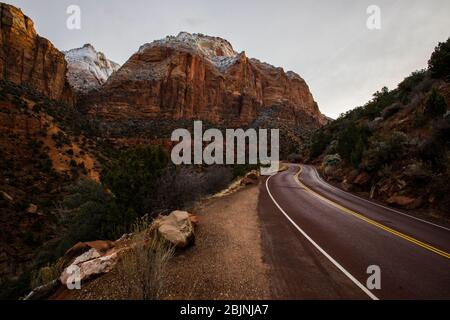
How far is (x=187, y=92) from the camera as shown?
2876 inches

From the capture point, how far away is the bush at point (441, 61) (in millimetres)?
14883

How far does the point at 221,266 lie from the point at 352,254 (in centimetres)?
315

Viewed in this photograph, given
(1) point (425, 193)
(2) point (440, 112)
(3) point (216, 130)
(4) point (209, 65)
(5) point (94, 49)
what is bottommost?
(1) point (425, 193)

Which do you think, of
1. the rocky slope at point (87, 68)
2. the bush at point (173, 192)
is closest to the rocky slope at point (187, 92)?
the rocky slope at point (87, 68)

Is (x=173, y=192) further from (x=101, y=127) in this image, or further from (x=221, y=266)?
(x=101, y=127)

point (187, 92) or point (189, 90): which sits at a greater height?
point (189, 90)

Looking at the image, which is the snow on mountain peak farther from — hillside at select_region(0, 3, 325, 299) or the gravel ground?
the gravel ground

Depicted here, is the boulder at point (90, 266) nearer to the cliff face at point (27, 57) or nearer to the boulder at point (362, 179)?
the boulder at point (362, 179)

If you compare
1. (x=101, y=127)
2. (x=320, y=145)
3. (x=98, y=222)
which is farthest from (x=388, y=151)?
(x=101, y=127)
